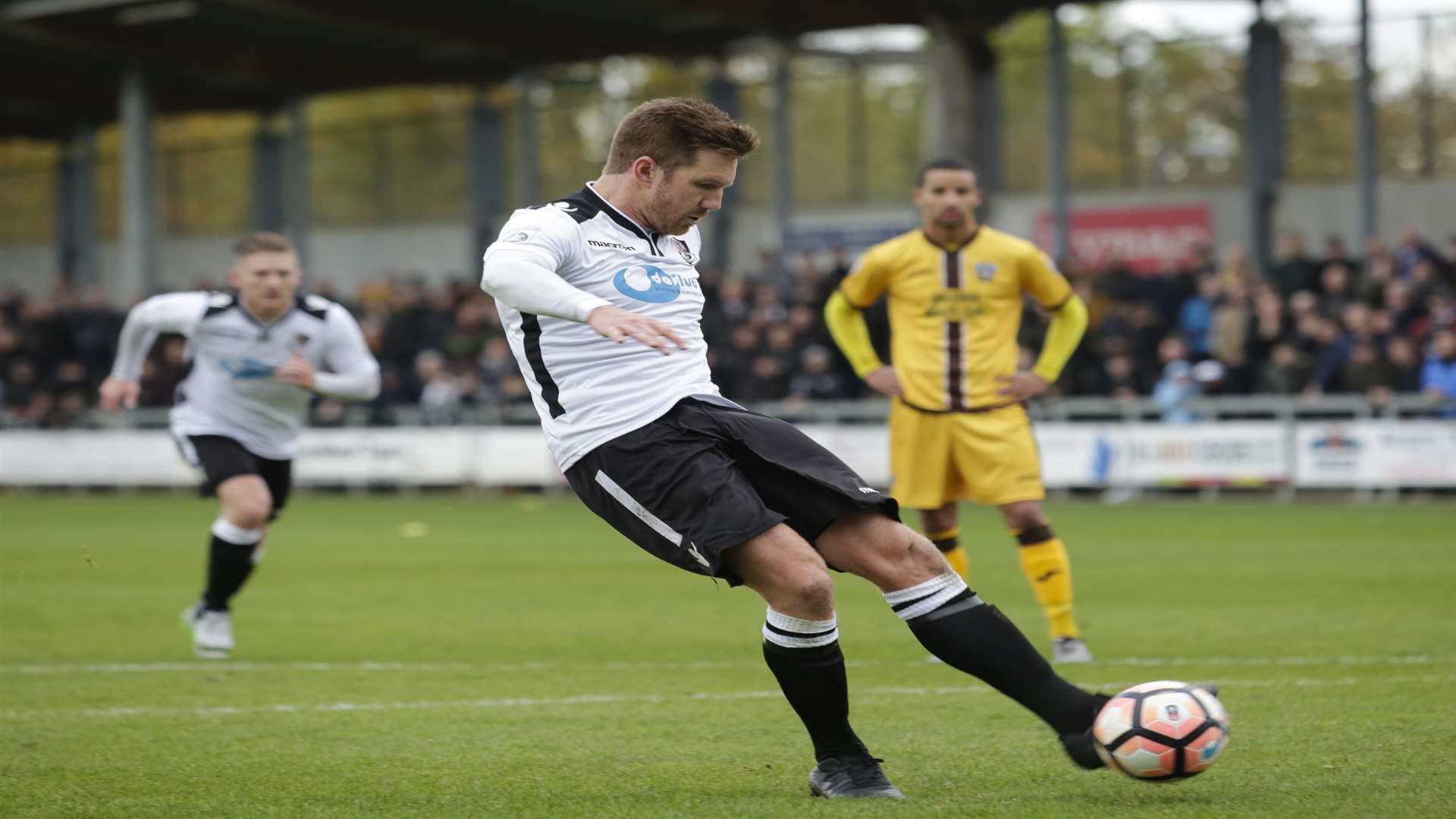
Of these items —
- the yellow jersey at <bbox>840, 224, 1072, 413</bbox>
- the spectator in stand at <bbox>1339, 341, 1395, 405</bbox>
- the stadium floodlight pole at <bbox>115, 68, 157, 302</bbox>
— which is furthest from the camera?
the stadium floodlight pole at <bbox>115, 68, 157, 302</bbox>

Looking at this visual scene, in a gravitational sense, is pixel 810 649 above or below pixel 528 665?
above

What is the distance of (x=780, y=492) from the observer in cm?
540

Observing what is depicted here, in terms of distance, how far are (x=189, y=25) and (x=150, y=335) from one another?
89.0 feet

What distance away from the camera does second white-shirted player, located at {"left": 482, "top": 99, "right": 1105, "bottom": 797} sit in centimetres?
524

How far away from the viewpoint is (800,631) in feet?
17.8

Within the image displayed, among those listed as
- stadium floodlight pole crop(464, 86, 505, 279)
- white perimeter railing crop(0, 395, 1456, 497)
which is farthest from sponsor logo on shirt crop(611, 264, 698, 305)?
stadium floodlight pole crop(464, 86, 505, 279)

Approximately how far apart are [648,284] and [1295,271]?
742 inches

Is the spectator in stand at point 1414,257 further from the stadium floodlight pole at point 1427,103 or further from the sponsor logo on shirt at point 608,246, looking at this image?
the sponsor logo on shirt at point 608,246

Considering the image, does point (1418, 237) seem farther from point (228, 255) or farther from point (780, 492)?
point (228, 255)

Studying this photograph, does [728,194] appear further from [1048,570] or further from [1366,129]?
[1048,570]

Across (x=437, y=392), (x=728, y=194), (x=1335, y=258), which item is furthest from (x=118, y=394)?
(x=728, y=194)

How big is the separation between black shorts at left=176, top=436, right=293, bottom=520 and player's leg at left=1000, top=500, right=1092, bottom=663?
3.97 metres

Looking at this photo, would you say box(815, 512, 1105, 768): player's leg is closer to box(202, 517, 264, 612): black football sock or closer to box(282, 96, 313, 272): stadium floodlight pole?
box(202, 517, 264, 612): black football sock

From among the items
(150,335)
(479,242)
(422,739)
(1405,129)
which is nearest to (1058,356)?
(422,739)
